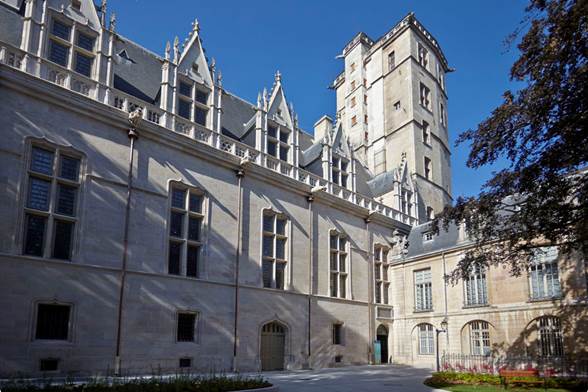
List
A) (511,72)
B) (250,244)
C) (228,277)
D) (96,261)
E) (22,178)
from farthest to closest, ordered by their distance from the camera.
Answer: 1. (250,244)
2. (228,277)
3. (96,261)
4. (22,178)
5. (511,72)

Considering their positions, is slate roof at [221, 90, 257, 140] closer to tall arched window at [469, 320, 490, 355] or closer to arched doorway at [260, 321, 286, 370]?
arched doorway at [260, 321, 286, 370]

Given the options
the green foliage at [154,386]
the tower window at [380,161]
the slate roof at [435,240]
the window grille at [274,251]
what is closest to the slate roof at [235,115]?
the window grille at [274,251]

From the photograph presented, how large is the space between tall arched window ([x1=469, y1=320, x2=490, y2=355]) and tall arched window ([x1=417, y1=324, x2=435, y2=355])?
2.62 metres

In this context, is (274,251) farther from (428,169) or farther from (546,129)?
(428,169)

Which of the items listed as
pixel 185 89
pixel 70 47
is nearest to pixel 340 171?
pixel 185 89

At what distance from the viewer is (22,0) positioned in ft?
62.0

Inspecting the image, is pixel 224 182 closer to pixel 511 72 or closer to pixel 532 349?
pixel 511 72

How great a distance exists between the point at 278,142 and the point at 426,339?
13.5m

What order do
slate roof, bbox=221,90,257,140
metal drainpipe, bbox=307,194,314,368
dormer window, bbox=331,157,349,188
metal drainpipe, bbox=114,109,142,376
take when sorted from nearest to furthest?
metal drainpipe, bbox=114,109,142,376
metal drainpipe, bbox=307,194,314,368
slate roof, bbox=221,90,257,140
dormer window, bbox=331,157,349,188

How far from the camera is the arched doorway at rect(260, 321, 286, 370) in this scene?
845 inches

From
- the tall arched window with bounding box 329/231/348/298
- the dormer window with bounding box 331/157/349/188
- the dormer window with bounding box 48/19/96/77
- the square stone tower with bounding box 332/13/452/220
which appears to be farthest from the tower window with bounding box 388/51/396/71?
the dormer window with bounding box 48/19/96/77

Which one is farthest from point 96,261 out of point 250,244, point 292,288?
point 292,288

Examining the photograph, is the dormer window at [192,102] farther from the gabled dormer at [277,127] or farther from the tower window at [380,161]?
the tower window at [380,161]

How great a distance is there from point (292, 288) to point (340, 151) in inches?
406
